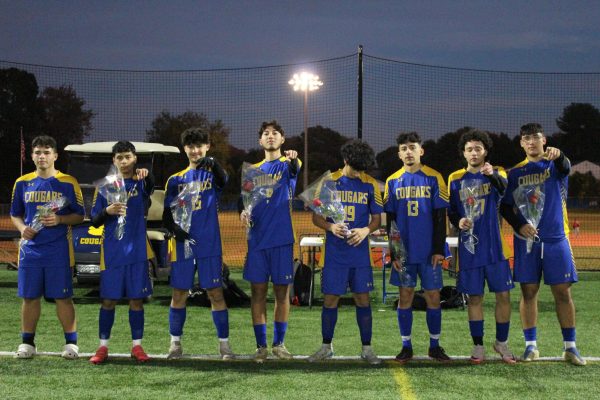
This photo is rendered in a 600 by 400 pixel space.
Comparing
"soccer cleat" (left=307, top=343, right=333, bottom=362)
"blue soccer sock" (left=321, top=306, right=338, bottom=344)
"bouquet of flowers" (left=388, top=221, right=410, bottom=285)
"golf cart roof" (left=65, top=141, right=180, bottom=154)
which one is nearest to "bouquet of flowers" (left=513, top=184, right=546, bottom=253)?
"bouquet of flowers" (left=388, top=221, right=410, bottom=285)

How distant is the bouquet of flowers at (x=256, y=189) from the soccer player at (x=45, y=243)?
54.1 inches

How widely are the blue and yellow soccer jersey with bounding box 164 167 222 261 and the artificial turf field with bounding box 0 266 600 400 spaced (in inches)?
34.7

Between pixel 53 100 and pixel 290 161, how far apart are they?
4300cm

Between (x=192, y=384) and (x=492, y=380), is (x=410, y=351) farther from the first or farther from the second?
(x=192, y=384)

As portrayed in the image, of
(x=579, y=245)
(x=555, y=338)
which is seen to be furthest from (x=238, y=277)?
(x=579, y=245)

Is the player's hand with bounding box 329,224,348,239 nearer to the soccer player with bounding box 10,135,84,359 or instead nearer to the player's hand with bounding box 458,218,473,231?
the player's hand with bounding box 458,218,473,231

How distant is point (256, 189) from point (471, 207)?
5.48ft

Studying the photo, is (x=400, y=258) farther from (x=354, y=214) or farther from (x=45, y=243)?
(x=45, y=243)

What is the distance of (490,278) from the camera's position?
532 centimetres

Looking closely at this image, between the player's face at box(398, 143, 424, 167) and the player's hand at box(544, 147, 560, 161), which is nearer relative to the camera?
the player's hand at box(544, 147, 560, 161)

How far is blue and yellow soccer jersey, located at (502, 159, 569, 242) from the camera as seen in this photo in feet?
17.6

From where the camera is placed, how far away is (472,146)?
5379 millimetres

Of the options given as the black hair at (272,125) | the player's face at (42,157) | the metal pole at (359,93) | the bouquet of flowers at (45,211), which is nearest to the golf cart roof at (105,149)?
the metal pole at (359,93)

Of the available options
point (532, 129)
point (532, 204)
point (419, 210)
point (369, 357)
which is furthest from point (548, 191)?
point (369, 357)
